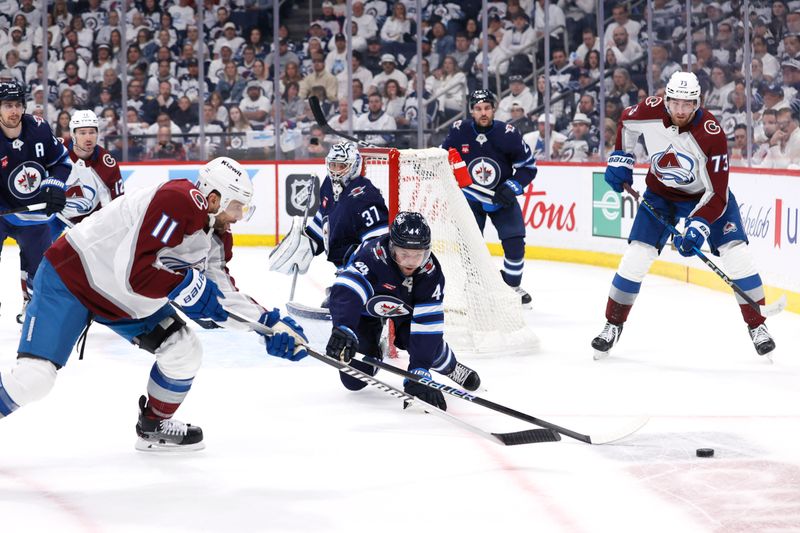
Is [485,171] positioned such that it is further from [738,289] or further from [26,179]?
[26,179]

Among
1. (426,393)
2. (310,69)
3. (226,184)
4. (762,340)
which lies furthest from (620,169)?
(310,69)

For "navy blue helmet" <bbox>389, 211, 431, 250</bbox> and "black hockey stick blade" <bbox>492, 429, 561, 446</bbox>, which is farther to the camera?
"navy blue helmet" <bbox>389, 211, 431, 250</bbox>

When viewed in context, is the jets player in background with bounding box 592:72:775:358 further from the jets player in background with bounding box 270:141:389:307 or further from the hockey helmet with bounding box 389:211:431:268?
the hockey helmet with bounding box 389:211:431:268

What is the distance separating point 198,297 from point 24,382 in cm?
48

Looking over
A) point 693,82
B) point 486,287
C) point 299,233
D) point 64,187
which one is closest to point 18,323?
point 64,187

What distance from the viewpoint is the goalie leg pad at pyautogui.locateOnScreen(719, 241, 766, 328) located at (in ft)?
16.3

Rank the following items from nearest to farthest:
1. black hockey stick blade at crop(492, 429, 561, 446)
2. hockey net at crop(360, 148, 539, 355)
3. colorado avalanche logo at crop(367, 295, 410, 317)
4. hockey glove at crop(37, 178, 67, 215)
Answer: black hockey stick blade at crop(492, 429, 561, 446) < colorado avalanche logo at crop(367, 295, 410, 317) < hockey net at crop(360, 148, 539, 355) < hockey glove at crop(37, 178, 67, 215)

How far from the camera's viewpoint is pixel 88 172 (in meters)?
5.87

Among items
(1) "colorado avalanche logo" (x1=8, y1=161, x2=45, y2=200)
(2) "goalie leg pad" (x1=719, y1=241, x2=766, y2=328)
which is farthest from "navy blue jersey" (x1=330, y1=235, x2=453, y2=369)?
(1) "colorado avalanche logo" (x1=8, y1=161, x2=45, y2=200)

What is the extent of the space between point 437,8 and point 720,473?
7237 mm

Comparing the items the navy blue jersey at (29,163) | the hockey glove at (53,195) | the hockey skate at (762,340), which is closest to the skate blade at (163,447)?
the hockey glove at (53,195)

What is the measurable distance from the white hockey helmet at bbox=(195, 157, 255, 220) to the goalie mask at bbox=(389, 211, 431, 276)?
0.67m

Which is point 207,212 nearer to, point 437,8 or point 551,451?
point 551,451

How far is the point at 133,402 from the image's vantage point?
4.20 m
